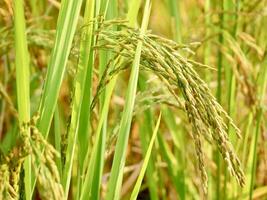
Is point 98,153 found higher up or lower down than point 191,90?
lower down

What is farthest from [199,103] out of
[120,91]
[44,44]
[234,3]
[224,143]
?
[120,91]

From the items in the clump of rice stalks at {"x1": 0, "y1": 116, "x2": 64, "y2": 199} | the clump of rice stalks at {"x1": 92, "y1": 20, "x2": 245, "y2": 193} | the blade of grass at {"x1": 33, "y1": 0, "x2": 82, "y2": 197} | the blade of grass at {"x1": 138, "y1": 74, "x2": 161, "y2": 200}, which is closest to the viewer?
the clump of rice stalks at {"x1": 0, "y1": 116, "x2": 64, "y2": 199}

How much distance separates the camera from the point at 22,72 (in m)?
0.96

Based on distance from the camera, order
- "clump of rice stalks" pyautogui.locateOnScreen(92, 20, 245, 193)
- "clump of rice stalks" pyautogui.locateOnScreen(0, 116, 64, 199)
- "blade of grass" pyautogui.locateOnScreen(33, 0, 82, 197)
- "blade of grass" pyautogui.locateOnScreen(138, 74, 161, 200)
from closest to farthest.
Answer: "clump of rice stalks" pyautogui.locateOnScreen(0, 116, 64, 199)
"clump of rice stalks" pyautogui.locateOnScreen(92, 20, 245, 193)
"blade of grass" pyautogui.locateOnScreen(33, 0, 82, 197)
"blade of grass" pyautogui.locateOnScreen(138, 74, 161, 200)

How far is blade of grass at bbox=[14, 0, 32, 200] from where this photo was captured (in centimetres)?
96

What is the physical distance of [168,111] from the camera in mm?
1692

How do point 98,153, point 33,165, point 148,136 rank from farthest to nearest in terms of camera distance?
point 148,136
point 98,153
point 33,165

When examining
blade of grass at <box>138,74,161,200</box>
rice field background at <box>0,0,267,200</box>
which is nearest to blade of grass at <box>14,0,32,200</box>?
rice field background at <box>0,0,267,200</box>

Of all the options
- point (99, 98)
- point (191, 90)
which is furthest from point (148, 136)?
point (191, 90)

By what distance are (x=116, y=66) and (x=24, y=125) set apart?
0.89 feet

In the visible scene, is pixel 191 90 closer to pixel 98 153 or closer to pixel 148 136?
pixel 98 153

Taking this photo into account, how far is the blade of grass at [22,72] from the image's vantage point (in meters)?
0.96

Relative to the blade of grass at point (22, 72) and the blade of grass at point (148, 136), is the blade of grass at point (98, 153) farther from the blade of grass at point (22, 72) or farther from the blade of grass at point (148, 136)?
the blade of grass at point (148, 136)

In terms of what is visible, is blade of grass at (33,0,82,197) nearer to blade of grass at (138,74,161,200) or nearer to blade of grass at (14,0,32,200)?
blade of grass at (14,0,32,200)
